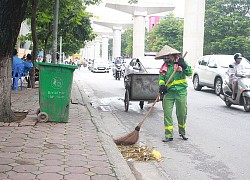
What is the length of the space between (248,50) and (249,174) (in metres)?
41.5

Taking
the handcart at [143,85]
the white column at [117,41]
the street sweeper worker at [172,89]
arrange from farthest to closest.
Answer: the white column at [117,41] < the handcart at [143,85] < the street sweeper worker at [172,89]

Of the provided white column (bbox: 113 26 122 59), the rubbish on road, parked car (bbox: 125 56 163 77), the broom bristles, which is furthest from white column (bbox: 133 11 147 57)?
the rubbish on road

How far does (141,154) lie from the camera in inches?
232

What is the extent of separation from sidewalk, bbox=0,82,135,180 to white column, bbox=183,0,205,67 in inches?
1167

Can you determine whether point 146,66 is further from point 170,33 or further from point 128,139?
point 170,33

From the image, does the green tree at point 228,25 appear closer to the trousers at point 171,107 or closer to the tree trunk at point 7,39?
the trousers at point 171,107

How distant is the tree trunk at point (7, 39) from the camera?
20.7ft

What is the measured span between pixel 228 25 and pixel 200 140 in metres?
39.0

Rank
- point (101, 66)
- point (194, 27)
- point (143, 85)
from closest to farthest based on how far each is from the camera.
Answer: point (143, 85) → point (194, 27) → point (101, 66)

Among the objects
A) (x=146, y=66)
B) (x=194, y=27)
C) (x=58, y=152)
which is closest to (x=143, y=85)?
(x=146, y=66)

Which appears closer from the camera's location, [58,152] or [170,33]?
[58,152]

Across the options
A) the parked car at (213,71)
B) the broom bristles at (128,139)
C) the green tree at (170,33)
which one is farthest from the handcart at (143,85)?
the green tree at (170,33)

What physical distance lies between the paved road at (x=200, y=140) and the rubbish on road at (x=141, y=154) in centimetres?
17

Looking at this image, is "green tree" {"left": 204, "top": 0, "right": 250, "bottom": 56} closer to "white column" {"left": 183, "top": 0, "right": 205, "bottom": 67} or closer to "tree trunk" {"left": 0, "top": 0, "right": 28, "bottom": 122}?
"white column" {"left": 183, "top": 0, "right": 205, "bottom": 67}
